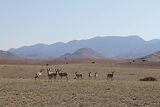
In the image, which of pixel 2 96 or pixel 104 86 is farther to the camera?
pixel 104 86

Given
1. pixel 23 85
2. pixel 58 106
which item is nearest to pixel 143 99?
pixel 58 106

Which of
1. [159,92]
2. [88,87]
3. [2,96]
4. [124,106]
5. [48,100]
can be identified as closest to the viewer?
[124,106]

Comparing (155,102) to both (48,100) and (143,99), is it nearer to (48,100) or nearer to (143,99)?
(143,99)

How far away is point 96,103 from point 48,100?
3.10 m

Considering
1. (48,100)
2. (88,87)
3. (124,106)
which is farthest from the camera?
(88,87)

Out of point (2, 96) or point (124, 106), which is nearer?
point (124, 106)

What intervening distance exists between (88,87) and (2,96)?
7.66 m

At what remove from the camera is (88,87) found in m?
32.5

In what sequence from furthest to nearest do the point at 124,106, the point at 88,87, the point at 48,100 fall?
the point at 88,87 → the point at 48,100 → the point at 124,106

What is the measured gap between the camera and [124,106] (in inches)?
924

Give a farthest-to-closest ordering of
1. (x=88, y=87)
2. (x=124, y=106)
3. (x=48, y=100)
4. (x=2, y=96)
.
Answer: (x=88, y=87) → (x=2, y=96) → (x=48, y=100) → (x=124, y=106)

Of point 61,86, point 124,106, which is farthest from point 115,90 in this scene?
point 124,106

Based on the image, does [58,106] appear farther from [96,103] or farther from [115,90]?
[115,90]

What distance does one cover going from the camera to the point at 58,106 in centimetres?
2355
